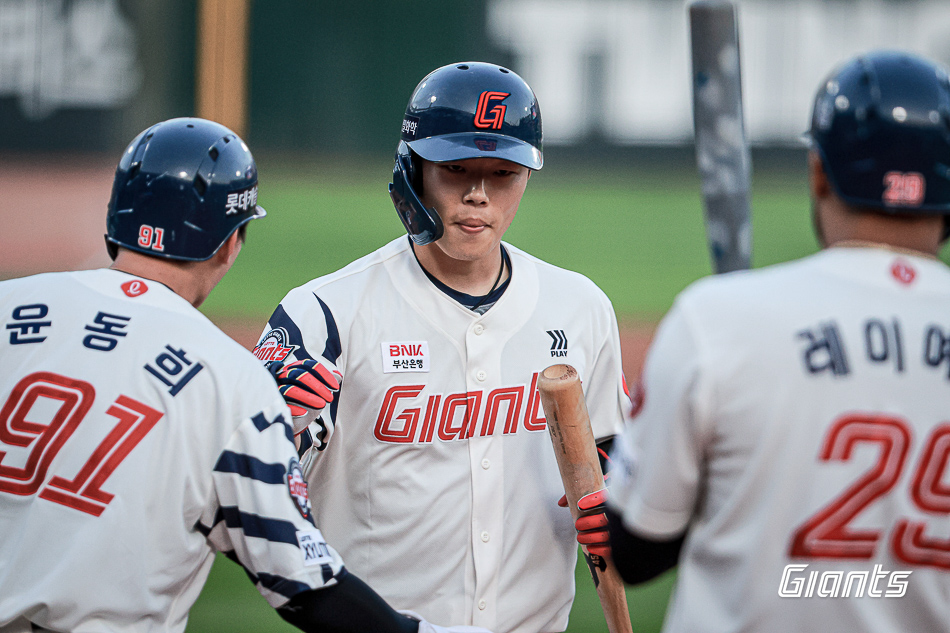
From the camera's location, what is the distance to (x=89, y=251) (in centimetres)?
1387

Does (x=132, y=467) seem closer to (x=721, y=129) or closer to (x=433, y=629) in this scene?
(x=433, y=629)

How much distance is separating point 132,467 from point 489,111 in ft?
4.75

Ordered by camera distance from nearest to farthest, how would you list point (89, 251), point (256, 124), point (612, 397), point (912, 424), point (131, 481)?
point (912, 424) → point (131, 481) → point (612, 397) → point (89, 251) → point (256, 124)

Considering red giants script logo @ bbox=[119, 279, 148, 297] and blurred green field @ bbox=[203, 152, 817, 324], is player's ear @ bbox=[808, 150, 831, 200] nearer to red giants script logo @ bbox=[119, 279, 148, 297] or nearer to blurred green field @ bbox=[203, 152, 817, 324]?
red giants script logo @ bbox=[119, 279, 148, 297]

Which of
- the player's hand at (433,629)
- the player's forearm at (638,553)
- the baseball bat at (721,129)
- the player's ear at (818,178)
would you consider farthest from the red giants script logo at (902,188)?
the player's hand at (433,629)

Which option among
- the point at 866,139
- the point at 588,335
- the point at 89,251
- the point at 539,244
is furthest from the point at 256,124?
the point at 866,139

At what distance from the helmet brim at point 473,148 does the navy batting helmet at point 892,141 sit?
3.86 ft

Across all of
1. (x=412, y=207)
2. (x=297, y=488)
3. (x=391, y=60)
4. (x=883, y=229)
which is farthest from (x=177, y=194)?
(x=391, y=60)

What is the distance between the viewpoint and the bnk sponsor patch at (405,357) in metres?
2.73

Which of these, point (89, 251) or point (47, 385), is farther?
point (89, 251)

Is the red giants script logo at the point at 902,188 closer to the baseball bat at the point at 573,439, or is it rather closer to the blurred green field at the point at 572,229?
the baseball bat at the point at 573,439

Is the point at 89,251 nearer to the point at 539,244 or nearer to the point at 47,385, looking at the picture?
the point at 539,244

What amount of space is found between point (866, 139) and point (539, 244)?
42.8 ft

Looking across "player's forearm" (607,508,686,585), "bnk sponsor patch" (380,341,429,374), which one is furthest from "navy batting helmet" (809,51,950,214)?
"bnk sponsor patch" (380,341,429,374)
